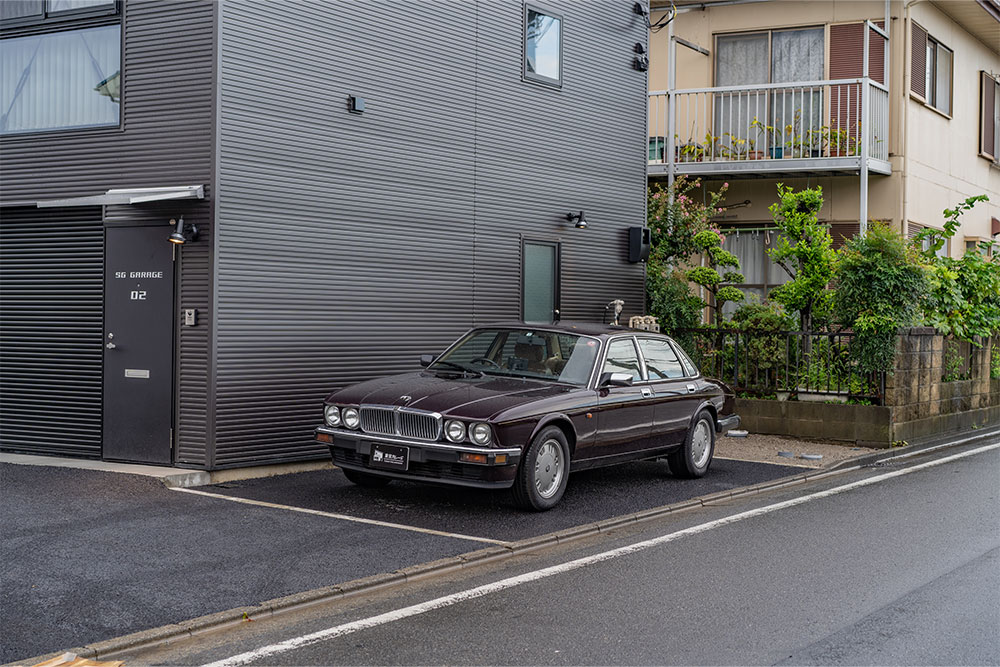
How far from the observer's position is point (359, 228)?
11.3m

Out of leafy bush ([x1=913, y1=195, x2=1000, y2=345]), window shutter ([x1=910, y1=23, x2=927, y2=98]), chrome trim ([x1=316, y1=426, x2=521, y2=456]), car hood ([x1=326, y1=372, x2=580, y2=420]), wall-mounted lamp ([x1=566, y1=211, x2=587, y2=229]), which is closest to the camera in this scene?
chrome trim ([x1=316, y1=426, x2=521, y2=456])

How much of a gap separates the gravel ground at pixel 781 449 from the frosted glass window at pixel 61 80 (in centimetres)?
797

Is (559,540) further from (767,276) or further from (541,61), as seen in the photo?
(767,276)

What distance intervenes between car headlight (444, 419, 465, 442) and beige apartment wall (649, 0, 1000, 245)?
1261 cm

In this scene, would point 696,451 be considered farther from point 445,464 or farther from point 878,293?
point 878,293

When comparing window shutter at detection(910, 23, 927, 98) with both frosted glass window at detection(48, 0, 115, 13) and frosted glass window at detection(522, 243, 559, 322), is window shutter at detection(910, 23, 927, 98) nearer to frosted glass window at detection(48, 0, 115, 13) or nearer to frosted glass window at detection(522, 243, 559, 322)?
frosted glass window at detection(522, 243, 559, 322)

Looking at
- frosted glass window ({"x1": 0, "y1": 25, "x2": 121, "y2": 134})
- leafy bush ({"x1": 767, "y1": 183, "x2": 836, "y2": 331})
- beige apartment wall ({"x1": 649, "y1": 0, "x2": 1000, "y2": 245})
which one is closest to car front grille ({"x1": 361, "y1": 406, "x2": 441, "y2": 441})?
frosted glass window ({"x1": 0, "y1": 25, "x2": 121, "y2": 134})

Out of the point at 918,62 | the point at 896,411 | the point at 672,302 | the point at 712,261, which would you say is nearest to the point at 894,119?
the point at 918,62

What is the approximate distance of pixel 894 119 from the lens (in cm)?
1906

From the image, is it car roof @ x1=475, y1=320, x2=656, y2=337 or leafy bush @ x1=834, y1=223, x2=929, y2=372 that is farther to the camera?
leafy bush @ x1=834, y1=223, x2=929, y2=372

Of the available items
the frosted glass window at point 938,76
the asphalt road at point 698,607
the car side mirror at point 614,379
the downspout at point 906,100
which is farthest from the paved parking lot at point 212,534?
the frosted glass window at point 938,76

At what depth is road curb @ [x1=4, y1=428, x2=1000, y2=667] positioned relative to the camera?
5.16 m

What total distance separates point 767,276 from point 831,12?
4.96 m

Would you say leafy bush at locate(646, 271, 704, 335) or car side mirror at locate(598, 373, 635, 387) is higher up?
leafy bush at locate(646, 271, 704, 335)
